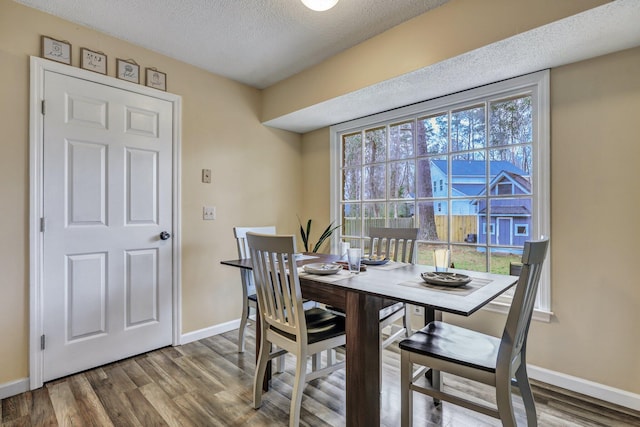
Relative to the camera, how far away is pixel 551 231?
2.03 meters

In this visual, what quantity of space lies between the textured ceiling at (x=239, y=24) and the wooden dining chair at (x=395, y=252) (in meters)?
1.47

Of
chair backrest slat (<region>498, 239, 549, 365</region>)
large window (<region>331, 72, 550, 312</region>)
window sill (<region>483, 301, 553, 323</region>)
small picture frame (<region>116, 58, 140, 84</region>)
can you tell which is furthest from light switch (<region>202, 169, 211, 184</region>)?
window sill (<region>483, 301, 553, 323</region>)

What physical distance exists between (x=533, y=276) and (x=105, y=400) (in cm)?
237

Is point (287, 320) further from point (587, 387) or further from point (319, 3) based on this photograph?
point (587, 387)

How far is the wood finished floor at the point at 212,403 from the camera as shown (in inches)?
64.4

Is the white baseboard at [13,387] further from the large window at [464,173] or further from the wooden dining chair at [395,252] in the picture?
the large window at [464,173]

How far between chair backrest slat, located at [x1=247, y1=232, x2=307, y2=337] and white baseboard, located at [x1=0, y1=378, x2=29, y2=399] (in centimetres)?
158

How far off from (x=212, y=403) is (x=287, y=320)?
745 mm

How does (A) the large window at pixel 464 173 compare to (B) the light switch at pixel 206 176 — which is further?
(B) the light switch at pixel 206 176

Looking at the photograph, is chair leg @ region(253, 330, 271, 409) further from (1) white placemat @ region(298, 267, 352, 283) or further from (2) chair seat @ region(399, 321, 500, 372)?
(2) chair seat @ region(399, 321, 500, 372)

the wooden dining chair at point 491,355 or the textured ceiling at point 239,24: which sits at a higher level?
the textured ceiling at point 239,24

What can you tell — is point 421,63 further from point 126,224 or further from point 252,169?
point 126,224

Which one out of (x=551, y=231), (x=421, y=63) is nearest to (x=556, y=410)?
(x=551, y=231)

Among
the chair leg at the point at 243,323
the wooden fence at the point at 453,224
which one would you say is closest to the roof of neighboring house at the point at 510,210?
the wooden fence at the point at 453,224
